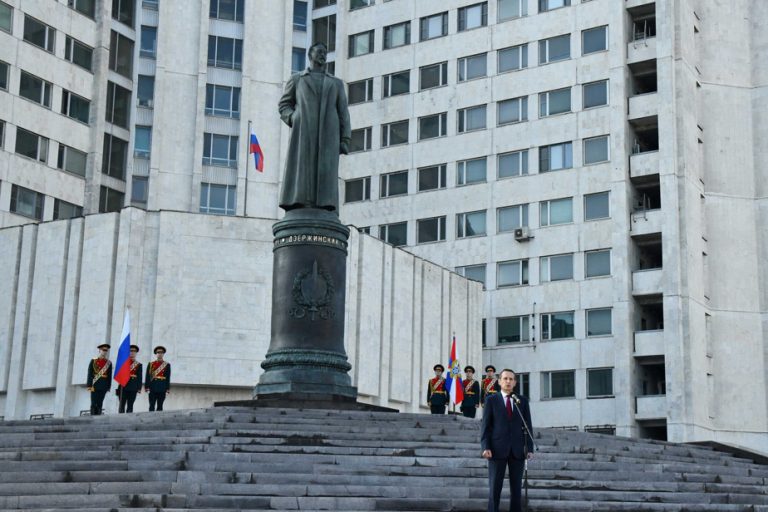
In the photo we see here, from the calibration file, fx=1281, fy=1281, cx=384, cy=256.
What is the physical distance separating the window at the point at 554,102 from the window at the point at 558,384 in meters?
13.4

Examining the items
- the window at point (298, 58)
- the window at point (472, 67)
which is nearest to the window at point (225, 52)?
the window at point (298, 58)

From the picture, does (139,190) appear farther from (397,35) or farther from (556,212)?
(556,212)

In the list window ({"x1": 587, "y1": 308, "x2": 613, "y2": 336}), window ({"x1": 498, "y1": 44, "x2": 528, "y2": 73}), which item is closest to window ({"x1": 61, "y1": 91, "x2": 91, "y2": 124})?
window ({"x1": 498, "y1": 44, "x2": 528, "y2": 73})

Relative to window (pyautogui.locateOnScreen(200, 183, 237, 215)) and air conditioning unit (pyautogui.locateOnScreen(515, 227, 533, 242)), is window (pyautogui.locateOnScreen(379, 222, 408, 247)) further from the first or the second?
window (pyautogui.locateOnScreen(200, 183, 237, 215))

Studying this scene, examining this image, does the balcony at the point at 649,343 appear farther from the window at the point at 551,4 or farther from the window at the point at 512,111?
the window at the point at 551,4

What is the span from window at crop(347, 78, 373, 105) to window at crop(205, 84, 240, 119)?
6555 mm

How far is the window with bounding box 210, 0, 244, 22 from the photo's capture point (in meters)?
71.9

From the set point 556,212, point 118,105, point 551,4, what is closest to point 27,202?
point 118,105

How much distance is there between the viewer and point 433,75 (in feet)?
231

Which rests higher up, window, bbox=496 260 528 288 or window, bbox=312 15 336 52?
window, bbox=312 15 336 52

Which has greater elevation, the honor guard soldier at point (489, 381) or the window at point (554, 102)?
the window at point (554, 102)

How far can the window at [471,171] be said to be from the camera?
6706cm

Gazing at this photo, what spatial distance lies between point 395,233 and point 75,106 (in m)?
18.3

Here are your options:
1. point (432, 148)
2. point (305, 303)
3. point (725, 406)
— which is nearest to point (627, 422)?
point (725, 406)
